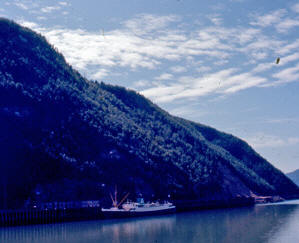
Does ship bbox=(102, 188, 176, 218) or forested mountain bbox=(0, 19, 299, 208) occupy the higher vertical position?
forested mountain bbox=(0, 19, 299, 208)

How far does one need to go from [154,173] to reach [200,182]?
33.1 metres

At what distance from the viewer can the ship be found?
107 metres

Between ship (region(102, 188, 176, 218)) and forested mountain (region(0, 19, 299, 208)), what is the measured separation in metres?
6.09

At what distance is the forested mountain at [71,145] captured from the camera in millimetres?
109875

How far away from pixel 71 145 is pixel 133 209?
29.5 metres

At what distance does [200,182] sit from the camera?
172 meters

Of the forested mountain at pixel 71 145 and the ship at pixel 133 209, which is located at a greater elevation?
the forested mountain at pixel 71 145

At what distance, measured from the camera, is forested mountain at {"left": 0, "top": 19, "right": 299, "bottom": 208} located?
360ft

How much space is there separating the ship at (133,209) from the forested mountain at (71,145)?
6.09 metres

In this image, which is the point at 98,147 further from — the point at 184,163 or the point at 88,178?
the point at 184,163

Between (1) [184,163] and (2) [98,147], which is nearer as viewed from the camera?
(2) [98,147]

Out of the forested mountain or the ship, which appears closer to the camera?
the ship

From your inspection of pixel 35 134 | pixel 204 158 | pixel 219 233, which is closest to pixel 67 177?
pixel 35 134

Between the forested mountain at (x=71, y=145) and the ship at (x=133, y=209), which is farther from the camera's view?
the forested mountain at (x=71, y=145)
